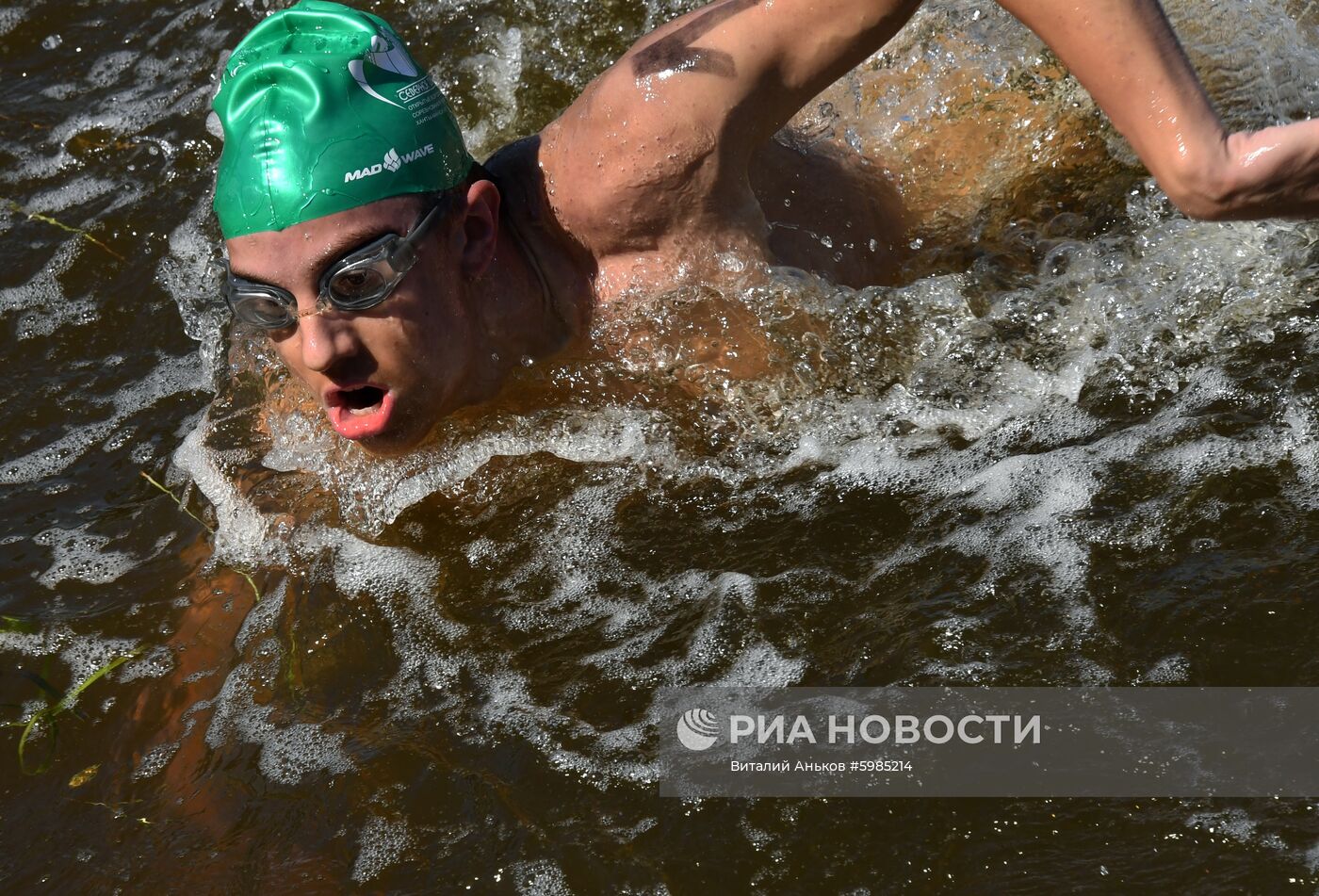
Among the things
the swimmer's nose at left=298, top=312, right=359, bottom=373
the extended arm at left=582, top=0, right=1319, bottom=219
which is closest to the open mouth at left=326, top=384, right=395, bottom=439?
the swimmer's nose at left=298, top=312, right=359, bottom=373

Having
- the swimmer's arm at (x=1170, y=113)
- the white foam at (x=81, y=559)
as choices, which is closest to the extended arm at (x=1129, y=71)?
the swimmer's arm at (x=1170, y=113)

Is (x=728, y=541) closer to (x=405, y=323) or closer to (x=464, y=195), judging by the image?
(x=405, y=323)

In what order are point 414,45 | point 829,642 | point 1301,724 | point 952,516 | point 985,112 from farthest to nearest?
point 414,45
point 985,112
point 952,516
point 829,642
point 1301,724

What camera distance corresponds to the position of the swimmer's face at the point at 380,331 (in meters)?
3.07

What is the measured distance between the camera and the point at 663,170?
3.09 metres

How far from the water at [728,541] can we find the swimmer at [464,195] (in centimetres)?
19

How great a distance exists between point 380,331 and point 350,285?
13 cm

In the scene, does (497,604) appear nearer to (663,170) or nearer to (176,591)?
(176,591)

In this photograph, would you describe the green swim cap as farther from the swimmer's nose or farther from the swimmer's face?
the swimmer's nose

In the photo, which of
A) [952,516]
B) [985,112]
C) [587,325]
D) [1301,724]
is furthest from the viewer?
[985,112]

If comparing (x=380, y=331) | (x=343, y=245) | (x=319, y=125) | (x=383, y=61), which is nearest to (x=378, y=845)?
(x=380, y=331)

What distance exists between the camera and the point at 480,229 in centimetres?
334

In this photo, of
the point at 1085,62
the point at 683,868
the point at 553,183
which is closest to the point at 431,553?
the point at 553,183

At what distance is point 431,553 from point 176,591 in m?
0.70
